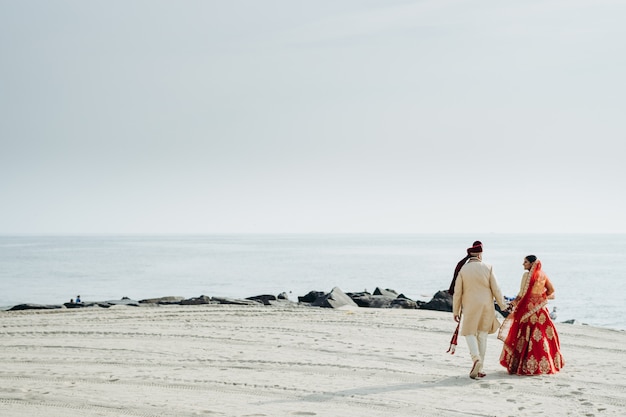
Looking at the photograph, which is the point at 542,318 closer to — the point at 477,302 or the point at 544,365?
the point at 544,365

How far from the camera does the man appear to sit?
10.9 meters

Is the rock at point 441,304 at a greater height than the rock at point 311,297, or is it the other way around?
the rock at point 441,304

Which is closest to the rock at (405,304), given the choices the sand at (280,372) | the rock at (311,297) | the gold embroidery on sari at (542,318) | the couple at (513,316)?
the rock at (311,297)

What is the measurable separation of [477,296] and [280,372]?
122 inches

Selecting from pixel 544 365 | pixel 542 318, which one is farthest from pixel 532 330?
pixel 544 365

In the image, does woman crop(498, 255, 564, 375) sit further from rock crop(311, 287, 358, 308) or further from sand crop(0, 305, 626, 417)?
rock crop(311, 287, 358, 308)

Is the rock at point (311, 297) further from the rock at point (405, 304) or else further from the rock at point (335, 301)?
the rock at point (405, 304)

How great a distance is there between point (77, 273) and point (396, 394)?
7167 centimetres

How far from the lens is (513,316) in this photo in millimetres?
11430

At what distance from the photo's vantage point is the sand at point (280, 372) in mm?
9109

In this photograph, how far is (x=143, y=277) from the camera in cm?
7156

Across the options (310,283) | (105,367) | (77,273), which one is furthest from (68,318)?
(77,273)

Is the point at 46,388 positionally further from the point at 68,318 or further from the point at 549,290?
the point at 68,318

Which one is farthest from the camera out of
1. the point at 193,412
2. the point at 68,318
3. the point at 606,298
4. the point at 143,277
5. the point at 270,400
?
the point at 143,277
